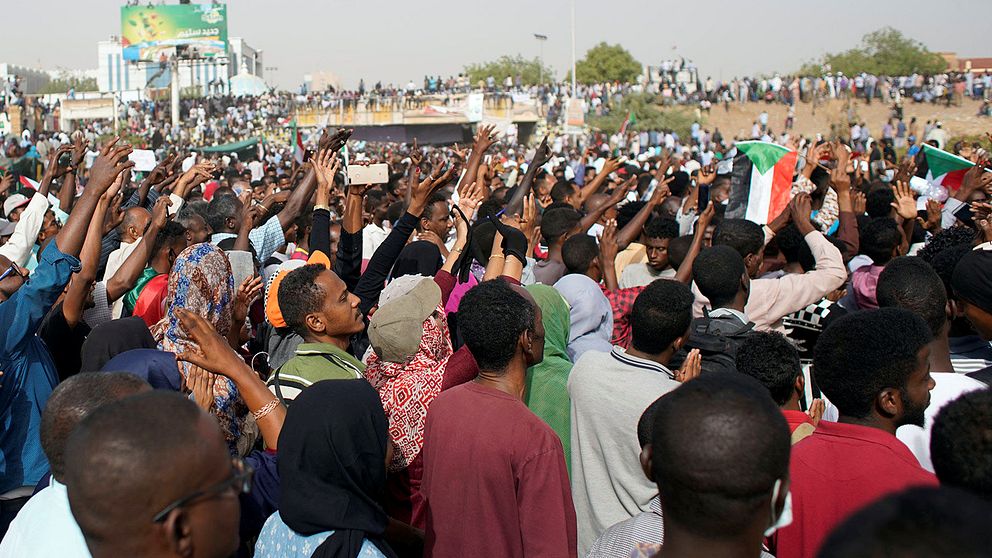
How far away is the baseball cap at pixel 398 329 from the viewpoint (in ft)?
11.9

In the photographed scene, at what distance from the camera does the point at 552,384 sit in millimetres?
3928

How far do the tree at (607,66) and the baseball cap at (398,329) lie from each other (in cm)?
7691

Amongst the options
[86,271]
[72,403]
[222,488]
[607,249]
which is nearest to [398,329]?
[72,403]

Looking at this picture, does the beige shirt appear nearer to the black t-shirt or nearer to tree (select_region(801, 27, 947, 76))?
the black t-shirt

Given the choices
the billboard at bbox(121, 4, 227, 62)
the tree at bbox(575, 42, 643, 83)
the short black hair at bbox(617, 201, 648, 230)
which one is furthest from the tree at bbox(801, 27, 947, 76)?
the short black hair at bbox(617, 201, 648, 230)

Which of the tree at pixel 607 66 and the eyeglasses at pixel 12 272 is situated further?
the tree at pixel 607 66

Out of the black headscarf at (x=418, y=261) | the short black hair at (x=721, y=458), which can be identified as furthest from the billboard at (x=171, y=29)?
the short black hair at (x=721, y=458)

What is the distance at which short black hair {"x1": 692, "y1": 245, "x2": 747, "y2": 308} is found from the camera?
447cm

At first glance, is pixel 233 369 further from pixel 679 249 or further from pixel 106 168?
pixel 679 249

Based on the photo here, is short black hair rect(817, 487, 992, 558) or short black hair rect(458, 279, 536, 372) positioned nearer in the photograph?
short black hair rect(817, 487, 992, 558)

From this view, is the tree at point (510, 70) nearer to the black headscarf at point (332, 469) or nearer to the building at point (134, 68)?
the building at point (134, 68)

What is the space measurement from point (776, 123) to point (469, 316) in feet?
151

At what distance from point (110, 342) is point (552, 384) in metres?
1.95

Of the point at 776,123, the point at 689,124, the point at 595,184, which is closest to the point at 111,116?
the point at 689,124
